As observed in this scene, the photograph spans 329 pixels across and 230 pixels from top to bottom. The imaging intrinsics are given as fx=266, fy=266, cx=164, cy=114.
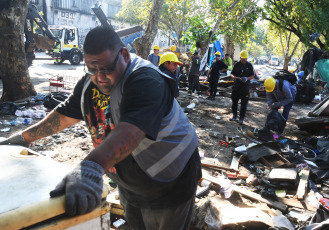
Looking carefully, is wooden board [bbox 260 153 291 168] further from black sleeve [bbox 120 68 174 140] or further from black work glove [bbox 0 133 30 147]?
black work glove [bbox 0 133 30 147]

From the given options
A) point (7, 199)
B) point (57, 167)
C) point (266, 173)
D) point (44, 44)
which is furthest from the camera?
point (44, 44)

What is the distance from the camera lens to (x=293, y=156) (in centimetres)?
498

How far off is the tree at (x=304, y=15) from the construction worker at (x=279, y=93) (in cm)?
1130

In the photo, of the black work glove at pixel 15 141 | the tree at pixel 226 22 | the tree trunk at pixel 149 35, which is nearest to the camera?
the black work glove at pixel 15 141

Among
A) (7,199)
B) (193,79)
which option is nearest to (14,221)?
(7,199)

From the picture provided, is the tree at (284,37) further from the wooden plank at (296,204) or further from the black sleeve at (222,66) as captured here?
the wooden plank at (296,204)

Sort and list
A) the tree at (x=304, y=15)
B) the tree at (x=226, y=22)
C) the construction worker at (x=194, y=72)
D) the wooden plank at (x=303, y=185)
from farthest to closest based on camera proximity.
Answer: the tree at (x=304, y=15) < the tree at (x=226, y=22) < the construction worker at (x=194, y=72) < the wooden plank at (x=303, y=185)

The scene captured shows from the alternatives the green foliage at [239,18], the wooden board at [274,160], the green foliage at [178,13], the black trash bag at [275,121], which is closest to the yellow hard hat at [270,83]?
the black trash bag at [275,121]

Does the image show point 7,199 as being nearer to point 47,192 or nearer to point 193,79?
point 47,192

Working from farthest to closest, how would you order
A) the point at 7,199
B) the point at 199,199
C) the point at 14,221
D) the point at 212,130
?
the point at 212,130
the point at 199,199
the point at 7,199
the point at 14,221

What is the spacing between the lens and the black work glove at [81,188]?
104cm

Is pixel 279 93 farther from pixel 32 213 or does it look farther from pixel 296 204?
pixel 32 213

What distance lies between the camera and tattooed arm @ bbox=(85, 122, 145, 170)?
3.93ft

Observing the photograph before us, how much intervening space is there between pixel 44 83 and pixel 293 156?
10.0 meters
